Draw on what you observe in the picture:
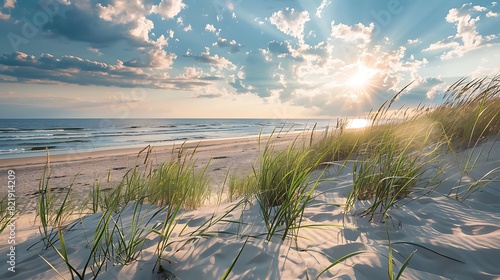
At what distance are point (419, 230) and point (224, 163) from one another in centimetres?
922

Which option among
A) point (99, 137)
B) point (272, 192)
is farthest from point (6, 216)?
point (99, 137)

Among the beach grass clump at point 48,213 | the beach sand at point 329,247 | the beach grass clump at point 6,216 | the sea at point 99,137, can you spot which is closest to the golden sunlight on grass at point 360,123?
the sea at point 99,137

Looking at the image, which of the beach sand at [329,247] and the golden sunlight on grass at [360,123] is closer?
the beach sand at [329,247]

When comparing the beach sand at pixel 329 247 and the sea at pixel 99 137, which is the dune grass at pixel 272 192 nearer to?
the beach sand at pixel 329 247

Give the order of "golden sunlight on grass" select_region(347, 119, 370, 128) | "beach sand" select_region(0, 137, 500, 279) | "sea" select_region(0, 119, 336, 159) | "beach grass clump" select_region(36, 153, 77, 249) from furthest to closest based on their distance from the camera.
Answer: "sea" select_region(0, 119, 336, 159), "golden sunlight on grass" select_region(347, 119, 370, 128), "beach grass clump" select_region(36, 153, 77, 249), "beach sand" select_region(0, 137, 500, 279)

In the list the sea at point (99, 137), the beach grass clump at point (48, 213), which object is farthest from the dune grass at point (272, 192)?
the sea at point (99, 137)

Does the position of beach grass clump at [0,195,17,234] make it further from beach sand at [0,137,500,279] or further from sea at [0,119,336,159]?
sea at [0,119,336,159]

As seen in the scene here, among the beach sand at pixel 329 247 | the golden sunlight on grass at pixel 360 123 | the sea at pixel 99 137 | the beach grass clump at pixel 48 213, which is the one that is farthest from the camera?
the sea at pixel 99 137

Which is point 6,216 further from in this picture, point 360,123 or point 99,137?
point 99,137

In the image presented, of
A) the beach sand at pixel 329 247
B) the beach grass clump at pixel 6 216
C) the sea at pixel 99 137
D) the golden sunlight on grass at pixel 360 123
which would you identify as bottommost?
the sea at pixel 99 137

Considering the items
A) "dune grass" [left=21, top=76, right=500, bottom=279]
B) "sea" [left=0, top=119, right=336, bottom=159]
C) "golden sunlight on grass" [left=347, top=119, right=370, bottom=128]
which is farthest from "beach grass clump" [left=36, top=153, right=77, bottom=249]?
"golden sunlight on grass" [left=347, top=119, right=370, bottom=128]

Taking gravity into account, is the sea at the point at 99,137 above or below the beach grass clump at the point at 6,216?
below

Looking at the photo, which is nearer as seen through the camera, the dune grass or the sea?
the dune grass

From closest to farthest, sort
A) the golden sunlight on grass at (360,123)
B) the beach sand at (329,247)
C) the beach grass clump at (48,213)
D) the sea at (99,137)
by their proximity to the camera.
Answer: the beach sand at (329,247), the beach grass clump at (48,213), the golden sunlight on grass at (360,123), the sea at (99,137)
